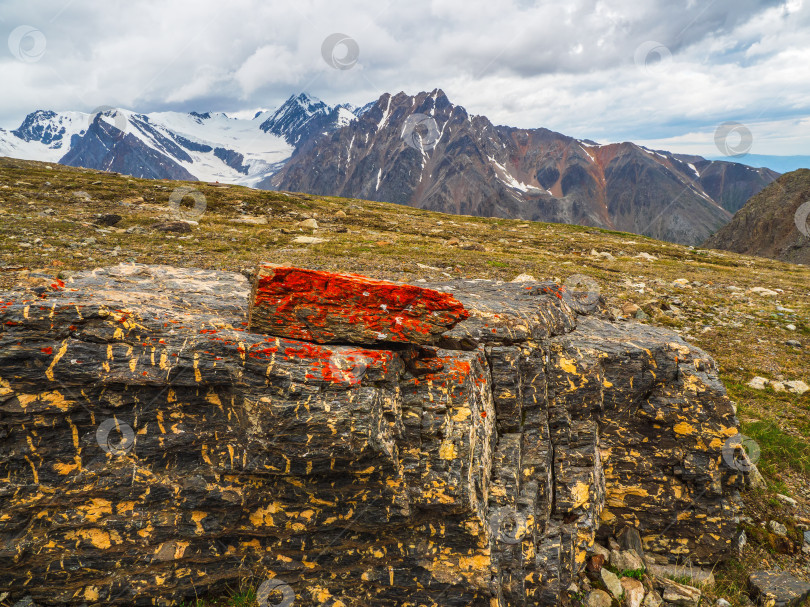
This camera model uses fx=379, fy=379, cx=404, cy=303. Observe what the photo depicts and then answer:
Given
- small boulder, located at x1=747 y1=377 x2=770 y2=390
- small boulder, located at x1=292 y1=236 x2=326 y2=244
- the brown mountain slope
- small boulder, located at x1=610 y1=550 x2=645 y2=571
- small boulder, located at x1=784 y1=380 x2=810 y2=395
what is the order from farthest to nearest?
the brown mountain slope < small boulder, located at x1=292 y1=236 x2=326 y2=244 < small boulder, located at x1=747 y1=377 x2=770 y2=390 < small boulder, located at x1=784 y1=380 x2=810 y2=395 < small boulder, located at x1=610 y1=550 x2=645 y2=571

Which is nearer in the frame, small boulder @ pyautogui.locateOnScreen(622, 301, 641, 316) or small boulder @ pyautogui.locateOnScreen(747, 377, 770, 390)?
small boulder @ pyautogui.locateOnScreen(747, 377, 770, 390)

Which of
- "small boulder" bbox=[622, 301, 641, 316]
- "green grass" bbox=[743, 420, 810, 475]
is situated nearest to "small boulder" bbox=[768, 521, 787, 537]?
"green grass" bbox=[743, 420, 810, 475]

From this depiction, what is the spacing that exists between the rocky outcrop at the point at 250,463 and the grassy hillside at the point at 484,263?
1826 millimetres

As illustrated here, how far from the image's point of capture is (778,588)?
31.6 ft

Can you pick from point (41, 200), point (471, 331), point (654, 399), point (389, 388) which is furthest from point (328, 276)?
point (41, 200)

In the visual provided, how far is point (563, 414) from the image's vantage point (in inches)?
407

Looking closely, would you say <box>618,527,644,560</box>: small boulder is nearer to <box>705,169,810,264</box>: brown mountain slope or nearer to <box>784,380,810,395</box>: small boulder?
<box>784,380,810,395</box>: small boulder

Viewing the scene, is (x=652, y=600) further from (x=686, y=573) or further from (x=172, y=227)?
(x=172, y=227)

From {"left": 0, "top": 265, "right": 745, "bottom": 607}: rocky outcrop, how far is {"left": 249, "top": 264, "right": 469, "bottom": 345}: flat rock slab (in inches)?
12.6

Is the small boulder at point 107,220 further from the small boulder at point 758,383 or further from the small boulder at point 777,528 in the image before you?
the small boulder at point 758,383

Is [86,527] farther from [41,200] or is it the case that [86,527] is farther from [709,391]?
[41,200]

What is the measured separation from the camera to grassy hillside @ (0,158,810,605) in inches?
536

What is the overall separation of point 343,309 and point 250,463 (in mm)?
3397

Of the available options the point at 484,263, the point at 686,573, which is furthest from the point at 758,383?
the point at 484,263
